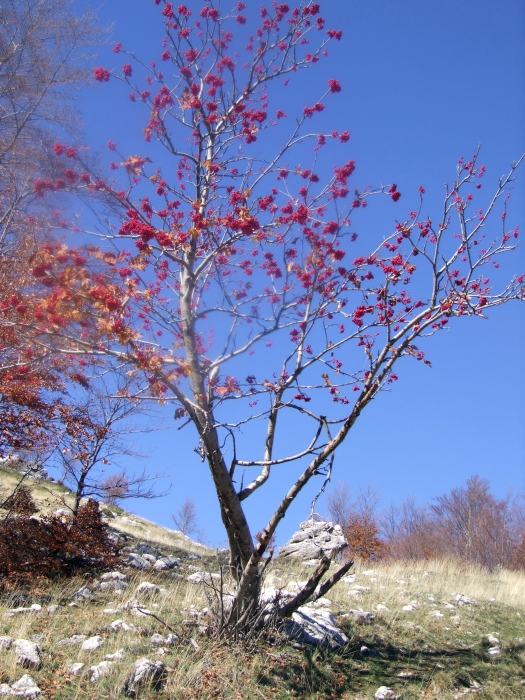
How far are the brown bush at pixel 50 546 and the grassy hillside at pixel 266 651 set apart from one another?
0.36m

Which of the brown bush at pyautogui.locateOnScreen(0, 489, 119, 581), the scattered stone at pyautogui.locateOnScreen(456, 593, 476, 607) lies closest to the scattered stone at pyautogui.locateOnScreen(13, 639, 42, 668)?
the brown bush at pyautogui.locateOnScreen(0, 489, 119, 581)

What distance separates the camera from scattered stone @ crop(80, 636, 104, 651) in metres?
4.89

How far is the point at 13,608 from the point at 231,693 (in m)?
2.78

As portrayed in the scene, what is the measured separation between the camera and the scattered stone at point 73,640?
5.01 m

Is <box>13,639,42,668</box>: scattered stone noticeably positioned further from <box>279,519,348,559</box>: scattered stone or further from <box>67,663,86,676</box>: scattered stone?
<box>279,519,348,559</box>: scattered stone

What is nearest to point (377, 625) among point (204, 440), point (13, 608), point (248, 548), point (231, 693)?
point (248, 548)

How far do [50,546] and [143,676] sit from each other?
13.2 feet

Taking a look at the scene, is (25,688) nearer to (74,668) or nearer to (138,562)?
(74,668)

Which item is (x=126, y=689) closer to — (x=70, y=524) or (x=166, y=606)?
(x=166, y=606)

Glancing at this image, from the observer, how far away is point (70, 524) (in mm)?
8648

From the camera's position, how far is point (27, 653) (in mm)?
4539

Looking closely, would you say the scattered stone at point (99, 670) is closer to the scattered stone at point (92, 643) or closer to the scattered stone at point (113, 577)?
the scattered stone at point (92, 643)

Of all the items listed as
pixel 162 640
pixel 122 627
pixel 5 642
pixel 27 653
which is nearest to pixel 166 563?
pixel 122 627

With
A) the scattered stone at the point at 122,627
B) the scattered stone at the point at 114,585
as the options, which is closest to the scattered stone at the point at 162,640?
the scattered stone at the point at 122,627
